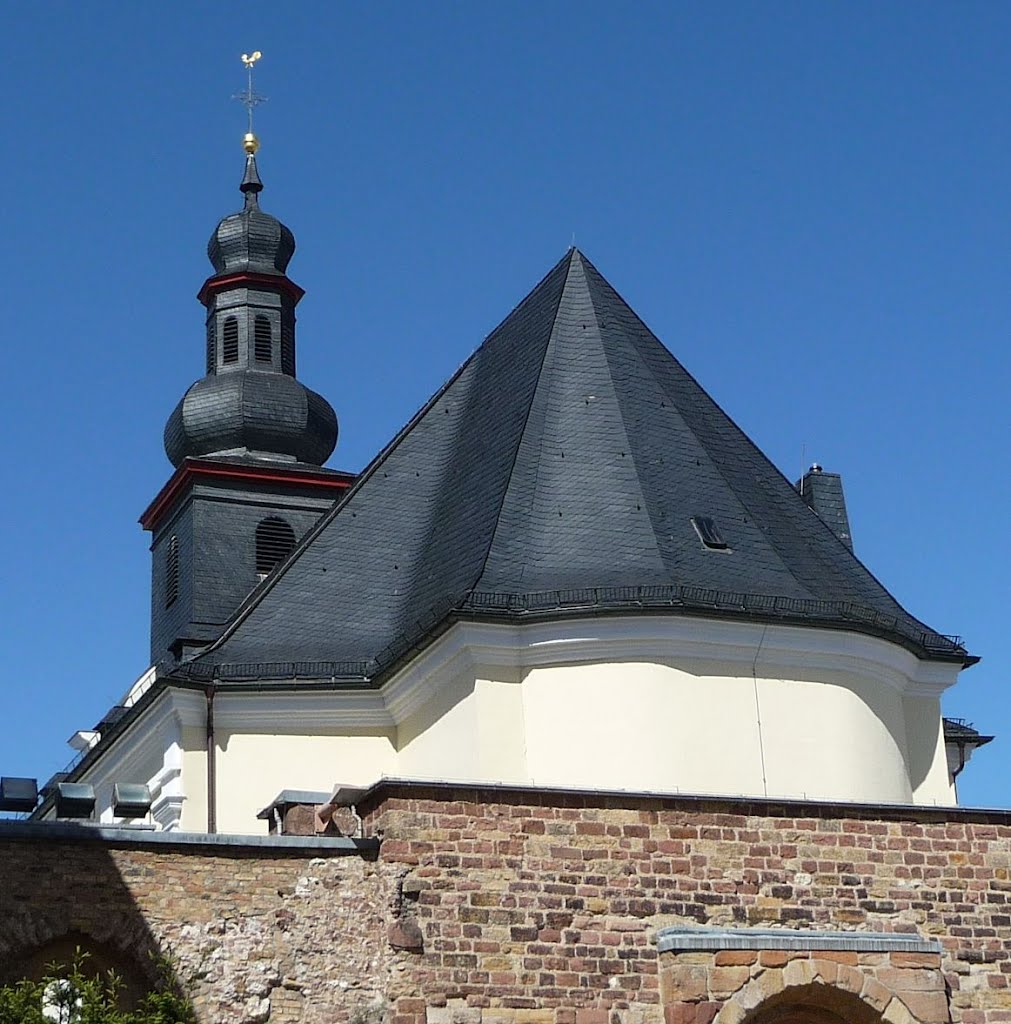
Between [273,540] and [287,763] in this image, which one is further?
[273,540]

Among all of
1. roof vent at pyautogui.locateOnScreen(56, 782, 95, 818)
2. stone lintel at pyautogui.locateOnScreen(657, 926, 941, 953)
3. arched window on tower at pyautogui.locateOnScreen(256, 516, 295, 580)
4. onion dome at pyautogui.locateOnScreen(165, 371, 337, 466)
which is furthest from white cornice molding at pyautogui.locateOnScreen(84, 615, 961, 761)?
onion dome at pyautogui.locateOnScreen(165, 371, 337, 466)

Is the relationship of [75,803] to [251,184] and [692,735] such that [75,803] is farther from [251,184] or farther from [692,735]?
[251,184]

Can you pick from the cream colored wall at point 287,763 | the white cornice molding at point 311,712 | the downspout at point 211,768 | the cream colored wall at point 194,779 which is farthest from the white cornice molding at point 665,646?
the cream colored wall at point 194,779

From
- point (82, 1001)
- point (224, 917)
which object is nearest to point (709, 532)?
point (224, 917)

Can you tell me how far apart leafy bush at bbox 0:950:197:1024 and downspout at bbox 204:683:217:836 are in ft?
32.3

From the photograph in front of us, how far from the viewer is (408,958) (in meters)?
16.6

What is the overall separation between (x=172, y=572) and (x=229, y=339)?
177 inches

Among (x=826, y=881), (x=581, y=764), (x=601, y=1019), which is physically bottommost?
(x=601, y=1019)

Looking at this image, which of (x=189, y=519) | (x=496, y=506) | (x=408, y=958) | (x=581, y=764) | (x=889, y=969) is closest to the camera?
(x=408, y=958)

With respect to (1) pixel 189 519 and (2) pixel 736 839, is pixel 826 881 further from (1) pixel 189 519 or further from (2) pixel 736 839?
(1) pixel 189 519

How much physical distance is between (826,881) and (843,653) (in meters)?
6.40

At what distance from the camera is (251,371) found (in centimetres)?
3559

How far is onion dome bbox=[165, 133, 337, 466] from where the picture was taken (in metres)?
35.2

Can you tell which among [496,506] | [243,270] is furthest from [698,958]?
[243,270]
